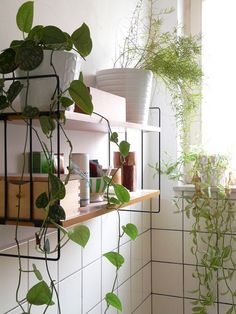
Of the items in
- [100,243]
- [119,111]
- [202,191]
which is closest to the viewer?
[119,111]

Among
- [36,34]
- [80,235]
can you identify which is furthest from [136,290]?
[36,34]

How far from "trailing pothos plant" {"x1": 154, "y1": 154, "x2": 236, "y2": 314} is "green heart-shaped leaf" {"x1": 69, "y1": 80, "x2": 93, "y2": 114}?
107cm

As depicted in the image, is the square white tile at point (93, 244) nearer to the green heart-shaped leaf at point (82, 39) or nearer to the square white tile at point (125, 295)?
the square white tile at point (125, 295)

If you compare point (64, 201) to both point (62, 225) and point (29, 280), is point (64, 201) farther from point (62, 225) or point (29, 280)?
point (29, 280)

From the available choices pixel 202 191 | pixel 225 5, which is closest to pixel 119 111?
pixel 202 191

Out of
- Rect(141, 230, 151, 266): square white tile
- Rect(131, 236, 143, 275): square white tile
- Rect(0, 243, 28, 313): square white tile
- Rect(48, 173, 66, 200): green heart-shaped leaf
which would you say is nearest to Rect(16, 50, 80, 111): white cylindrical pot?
Rect(48, 173, 66, 200): green heart-shaped leaf

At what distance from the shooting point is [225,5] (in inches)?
82.4

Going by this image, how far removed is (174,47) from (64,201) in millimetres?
861

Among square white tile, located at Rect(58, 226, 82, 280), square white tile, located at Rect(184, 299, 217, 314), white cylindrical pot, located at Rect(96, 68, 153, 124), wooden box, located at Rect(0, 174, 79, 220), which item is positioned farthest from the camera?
square white tile, located at Rect(184, 299, 217, 314)

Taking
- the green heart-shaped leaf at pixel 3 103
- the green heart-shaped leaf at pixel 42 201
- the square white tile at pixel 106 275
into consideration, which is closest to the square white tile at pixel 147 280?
the square white tile at pixel 106 275

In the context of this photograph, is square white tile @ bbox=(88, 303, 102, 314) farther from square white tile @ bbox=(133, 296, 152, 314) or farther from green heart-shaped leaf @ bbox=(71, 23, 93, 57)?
green heart-shaped leaf @ bbox=(71, 23, 93, 57)

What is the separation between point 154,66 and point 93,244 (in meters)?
0.67

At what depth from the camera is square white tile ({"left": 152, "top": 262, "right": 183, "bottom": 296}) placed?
6.70 feet

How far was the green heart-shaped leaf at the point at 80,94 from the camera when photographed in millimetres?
878
